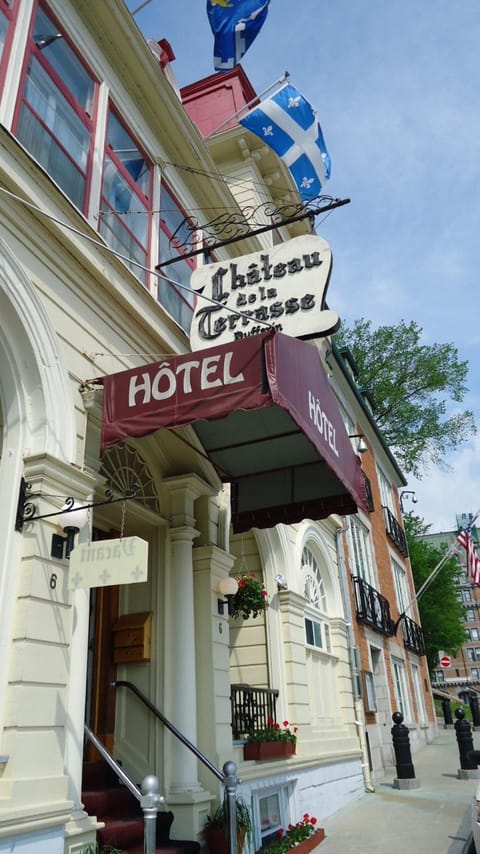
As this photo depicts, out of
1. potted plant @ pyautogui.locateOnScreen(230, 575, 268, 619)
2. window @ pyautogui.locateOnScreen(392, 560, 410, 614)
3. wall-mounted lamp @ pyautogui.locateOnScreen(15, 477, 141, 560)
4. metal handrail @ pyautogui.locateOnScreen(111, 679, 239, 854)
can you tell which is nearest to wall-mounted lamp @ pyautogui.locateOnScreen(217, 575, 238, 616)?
potted plant @ pyautogui.locateOnScreen(230, 575, 268, 619)

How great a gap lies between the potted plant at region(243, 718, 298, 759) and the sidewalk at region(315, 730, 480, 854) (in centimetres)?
117

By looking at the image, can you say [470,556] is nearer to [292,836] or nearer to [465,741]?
[465,741]

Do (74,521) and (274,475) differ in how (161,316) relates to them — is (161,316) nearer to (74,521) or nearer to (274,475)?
(274,475)

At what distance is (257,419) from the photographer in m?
7.20

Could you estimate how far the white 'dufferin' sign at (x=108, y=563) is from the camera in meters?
4.42

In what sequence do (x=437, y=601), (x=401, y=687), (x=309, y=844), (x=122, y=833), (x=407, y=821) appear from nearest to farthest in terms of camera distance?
(x=122, y=833), (x=309, y=844), (x=407, y=821), (x=401, y=687), (x=437, y=601)

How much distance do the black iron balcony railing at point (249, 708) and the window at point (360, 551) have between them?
22.3ft

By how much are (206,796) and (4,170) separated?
623 cm

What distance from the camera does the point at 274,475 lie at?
8438 millimetres

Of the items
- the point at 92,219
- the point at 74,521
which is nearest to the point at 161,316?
the point at 92,219

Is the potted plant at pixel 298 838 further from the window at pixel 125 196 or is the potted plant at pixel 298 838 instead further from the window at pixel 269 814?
the window at pixel 125 196

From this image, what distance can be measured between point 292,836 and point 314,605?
448 cm

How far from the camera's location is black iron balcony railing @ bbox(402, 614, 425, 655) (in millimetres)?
21969

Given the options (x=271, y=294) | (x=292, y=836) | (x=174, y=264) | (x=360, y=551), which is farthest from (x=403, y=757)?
(x=174, y=264)
